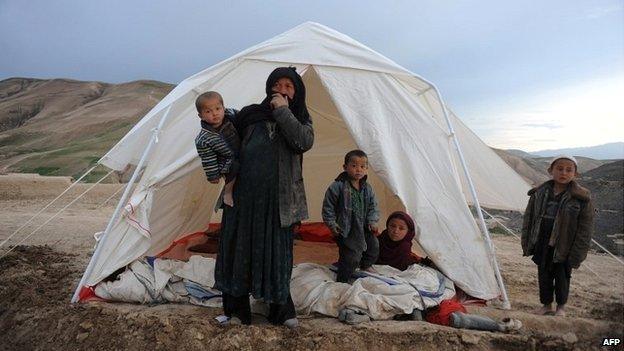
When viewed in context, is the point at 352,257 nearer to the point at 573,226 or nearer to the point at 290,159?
the point at 290,159

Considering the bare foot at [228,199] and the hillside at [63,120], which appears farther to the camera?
the hillside at [63,120]

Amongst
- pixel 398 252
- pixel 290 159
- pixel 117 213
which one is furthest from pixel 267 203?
pixel 398 252

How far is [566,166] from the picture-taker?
3.25 m

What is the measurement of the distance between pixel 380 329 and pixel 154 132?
7.34 ft

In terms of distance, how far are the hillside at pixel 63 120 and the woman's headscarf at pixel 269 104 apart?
13.2m

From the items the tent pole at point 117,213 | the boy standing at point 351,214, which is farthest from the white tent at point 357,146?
the boy standing at point 351,214

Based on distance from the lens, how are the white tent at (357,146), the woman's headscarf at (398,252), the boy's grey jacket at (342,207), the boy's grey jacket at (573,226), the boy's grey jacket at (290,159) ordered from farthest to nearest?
the woman's headscarf at (398,252), the white tent at (357,146), the boy's grey jacket at (342,207), the boy's grey jacket at (573,226), the boy's grey jacket at (290,159)

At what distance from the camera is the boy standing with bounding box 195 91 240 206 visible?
2.63 metres

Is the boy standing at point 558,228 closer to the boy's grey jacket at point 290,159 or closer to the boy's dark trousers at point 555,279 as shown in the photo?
the boy's dark trousers at point 555,279

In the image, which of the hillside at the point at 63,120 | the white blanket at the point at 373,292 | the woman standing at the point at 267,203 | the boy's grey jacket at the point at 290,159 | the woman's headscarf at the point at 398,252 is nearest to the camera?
the boy's grey jacket at the point at 290,159

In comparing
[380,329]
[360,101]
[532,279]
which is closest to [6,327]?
[380,329]

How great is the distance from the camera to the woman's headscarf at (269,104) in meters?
2.66

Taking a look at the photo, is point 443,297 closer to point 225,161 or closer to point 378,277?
point 378,277

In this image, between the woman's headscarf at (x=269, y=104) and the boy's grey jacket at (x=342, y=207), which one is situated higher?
the woman's headscarf at (x=269, y=104)
